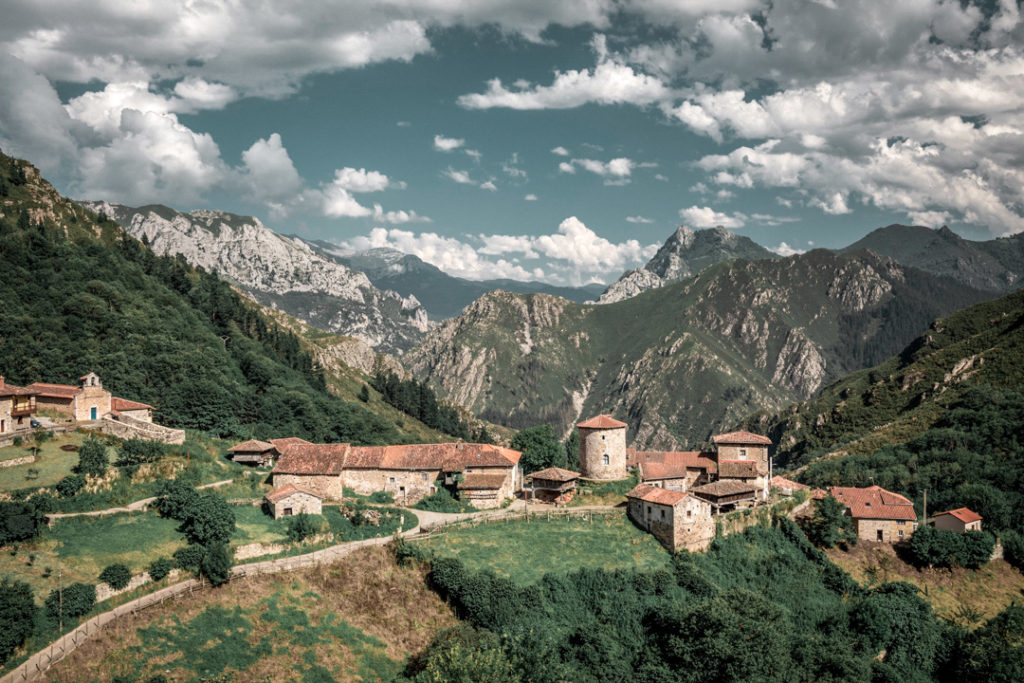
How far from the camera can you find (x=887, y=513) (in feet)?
270

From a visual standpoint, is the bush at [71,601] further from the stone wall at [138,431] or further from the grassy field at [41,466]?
the stone wall at [138,431]

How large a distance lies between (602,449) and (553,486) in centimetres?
853

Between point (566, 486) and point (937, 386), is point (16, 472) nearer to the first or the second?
point (566, 486)

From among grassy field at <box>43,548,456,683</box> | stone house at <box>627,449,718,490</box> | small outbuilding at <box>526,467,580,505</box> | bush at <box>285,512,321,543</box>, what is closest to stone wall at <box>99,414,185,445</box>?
bush at <box>285,512,321,543</box>

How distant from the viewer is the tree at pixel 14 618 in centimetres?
3900

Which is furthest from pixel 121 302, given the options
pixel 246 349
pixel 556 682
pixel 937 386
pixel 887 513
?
pixel 937 386

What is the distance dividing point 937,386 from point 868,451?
4777 centimetres

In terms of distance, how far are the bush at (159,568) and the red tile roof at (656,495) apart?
42535mm

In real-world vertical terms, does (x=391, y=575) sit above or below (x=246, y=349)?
below

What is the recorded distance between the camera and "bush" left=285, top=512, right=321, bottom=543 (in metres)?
56.7

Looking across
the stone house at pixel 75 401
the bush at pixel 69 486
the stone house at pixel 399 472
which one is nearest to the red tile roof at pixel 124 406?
the stone house at pixel 75 401

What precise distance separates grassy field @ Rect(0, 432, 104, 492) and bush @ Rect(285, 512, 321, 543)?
1976cm

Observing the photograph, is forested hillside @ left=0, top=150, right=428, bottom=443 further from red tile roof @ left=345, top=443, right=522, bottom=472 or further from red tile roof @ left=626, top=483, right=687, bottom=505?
red tile roof @ left=626, top=483, right=687, bottom=505

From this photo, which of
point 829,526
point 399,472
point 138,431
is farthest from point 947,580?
point 138,431
